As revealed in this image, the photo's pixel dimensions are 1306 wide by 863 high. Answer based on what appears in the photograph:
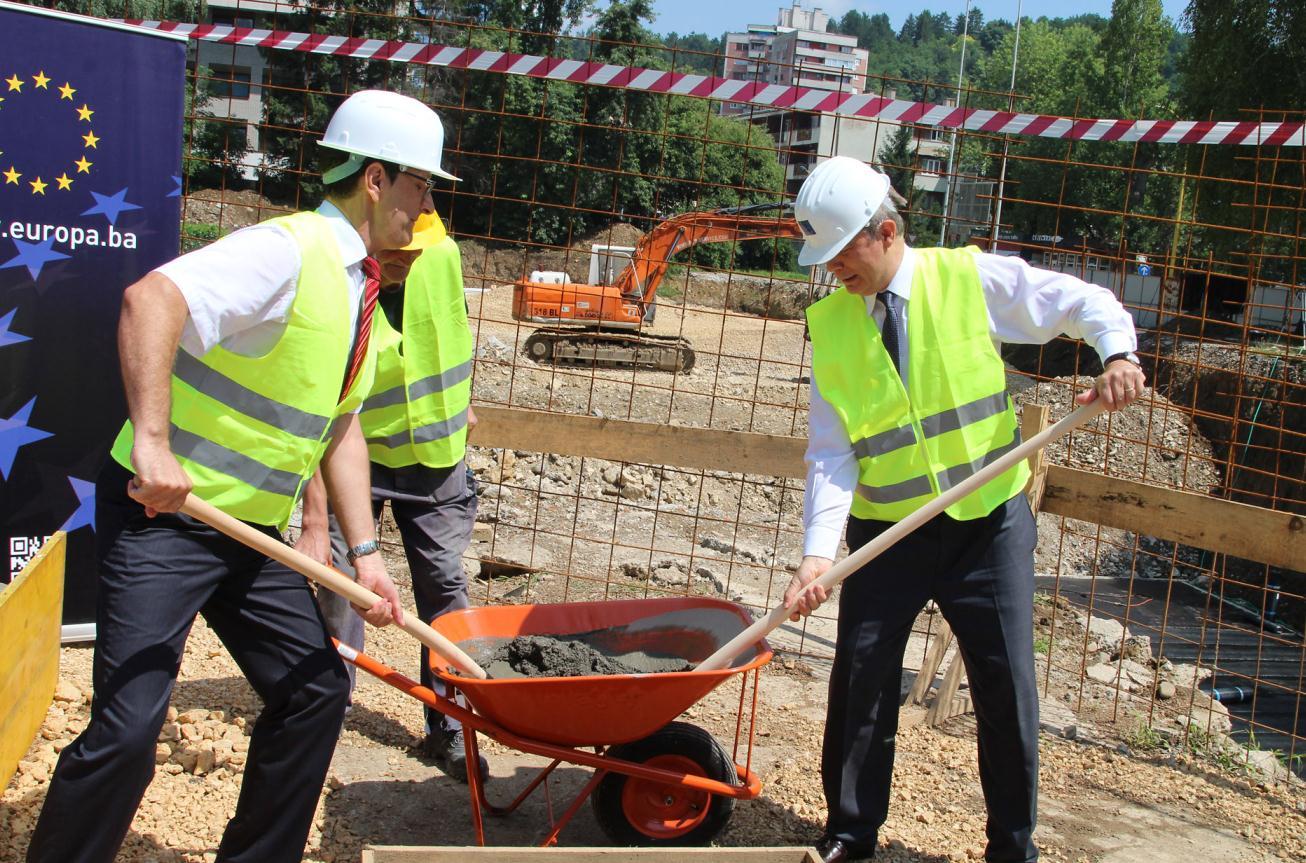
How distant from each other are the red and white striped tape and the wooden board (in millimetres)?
3616

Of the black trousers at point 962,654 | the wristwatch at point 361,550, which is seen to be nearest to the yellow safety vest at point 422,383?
the wristwatch at point 361,550

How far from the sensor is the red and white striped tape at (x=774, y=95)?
5.34m

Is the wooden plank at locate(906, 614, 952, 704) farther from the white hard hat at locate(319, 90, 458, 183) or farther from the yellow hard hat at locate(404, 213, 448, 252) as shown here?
the white hard hat at locate(319, 90, 458, 183)

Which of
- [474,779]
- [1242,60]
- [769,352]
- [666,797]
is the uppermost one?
[1242,60]

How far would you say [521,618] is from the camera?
386cm

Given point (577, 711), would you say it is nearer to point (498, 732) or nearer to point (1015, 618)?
point (498, 732)

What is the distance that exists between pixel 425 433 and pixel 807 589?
1627 millimetres

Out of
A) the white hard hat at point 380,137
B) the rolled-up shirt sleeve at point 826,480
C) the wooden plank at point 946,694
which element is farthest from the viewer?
the wooden plank at point 946,694

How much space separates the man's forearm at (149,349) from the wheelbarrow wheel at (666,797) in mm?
1740

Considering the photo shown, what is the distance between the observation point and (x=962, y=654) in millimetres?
3594

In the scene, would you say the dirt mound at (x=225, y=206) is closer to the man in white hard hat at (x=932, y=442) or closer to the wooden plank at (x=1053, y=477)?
the wooden plank at (x=1053, y=477)

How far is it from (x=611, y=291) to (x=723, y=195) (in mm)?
2510

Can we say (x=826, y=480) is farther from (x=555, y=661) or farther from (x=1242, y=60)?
(x=1242, y=60)

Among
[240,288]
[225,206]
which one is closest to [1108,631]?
[240,288]
